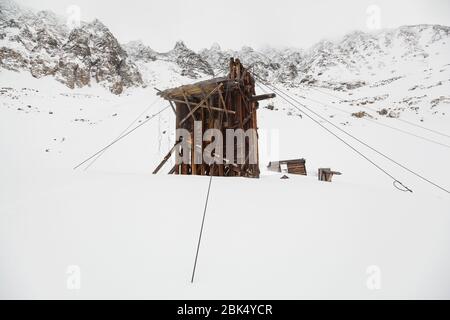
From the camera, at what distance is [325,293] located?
2416 millimetres

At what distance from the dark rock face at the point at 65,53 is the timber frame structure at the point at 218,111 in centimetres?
3958

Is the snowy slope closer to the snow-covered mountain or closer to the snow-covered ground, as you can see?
the snow-covered ground

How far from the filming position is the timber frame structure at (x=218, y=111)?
895cm

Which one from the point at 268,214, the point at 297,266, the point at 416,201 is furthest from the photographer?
the point at 416,201

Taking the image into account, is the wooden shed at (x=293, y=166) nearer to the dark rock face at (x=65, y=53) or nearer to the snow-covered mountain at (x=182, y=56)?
the dark rock face at (x=65, y=53)

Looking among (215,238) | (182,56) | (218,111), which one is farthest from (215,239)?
(182,56)

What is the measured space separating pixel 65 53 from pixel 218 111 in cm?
5036

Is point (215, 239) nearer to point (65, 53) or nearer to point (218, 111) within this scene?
point (218, 111)

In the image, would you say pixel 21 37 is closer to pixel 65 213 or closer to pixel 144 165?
pixel 144 165

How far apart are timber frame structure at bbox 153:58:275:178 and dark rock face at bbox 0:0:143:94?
1558 inches

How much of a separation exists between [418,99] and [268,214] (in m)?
48.1

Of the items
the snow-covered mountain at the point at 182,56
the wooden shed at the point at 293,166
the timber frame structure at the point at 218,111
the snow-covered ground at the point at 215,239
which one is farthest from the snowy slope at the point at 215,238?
the snow-covered mountain at the point at 182,56
